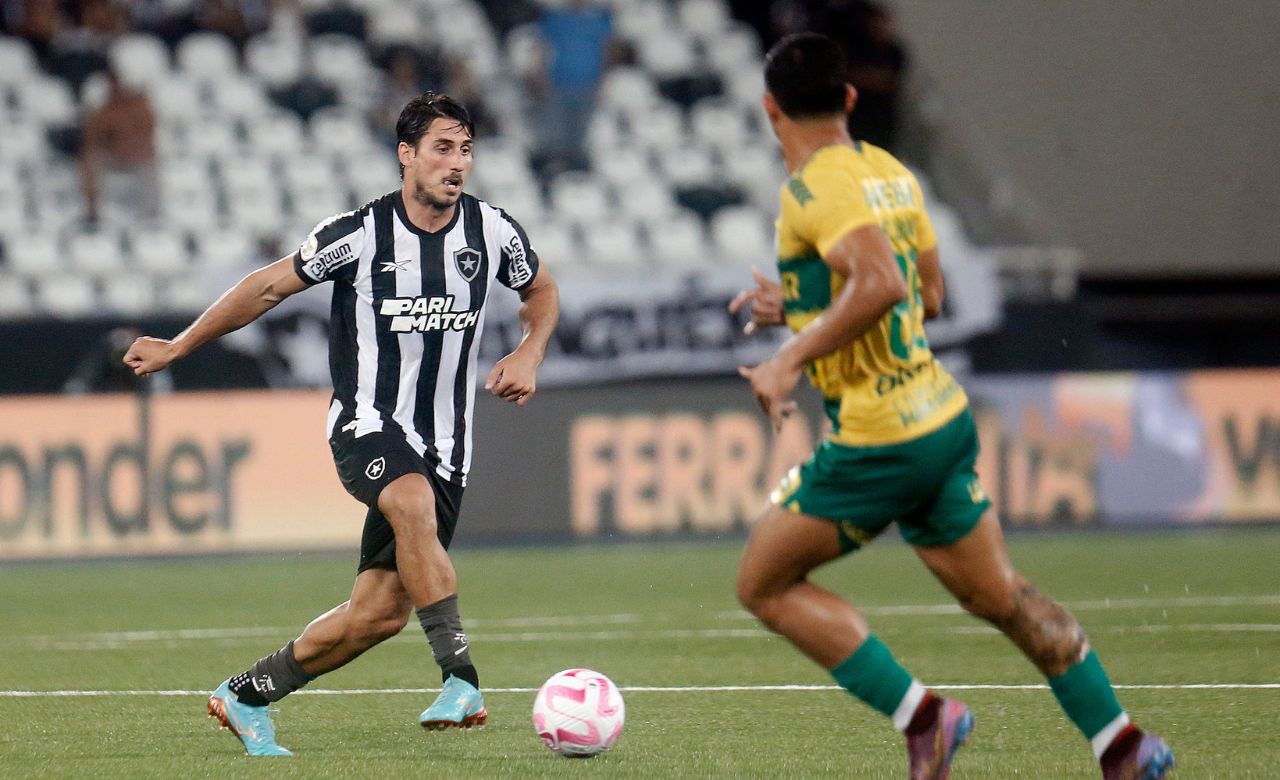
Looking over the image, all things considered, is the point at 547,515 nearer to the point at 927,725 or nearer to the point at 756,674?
the point at 756,674

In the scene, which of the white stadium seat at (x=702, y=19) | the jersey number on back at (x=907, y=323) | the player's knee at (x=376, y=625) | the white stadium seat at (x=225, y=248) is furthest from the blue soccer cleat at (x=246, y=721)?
the white stadium seat at (x=702, y=19)

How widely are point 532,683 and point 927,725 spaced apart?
299 cm

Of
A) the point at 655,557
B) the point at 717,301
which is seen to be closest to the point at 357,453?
the point at 655,557

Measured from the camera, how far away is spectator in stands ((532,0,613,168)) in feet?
57.0

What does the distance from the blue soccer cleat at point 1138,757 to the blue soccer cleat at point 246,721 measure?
242 cm

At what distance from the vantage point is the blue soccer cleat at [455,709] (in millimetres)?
5562

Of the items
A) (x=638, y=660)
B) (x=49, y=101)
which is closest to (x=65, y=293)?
(x=49, y=101)

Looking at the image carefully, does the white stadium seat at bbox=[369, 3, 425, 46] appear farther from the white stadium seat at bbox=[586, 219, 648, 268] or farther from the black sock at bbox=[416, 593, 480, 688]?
the black sock at bbox=[416, 593, 480, 688]

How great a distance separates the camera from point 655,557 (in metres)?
13.0

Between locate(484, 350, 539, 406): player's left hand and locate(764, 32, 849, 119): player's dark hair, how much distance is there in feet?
5.28

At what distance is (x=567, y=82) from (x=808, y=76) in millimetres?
13178

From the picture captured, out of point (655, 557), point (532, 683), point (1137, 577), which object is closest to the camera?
point (532, 683)

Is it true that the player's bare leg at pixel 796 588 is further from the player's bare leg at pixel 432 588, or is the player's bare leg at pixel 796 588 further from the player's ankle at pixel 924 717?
the player's bare leg at pixel 432 588

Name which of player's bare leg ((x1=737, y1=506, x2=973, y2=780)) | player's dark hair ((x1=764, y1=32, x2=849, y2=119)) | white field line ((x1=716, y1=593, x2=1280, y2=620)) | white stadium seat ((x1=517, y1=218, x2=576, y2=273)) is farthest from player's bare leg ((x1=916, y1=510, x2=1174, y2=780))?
white stadium seat ((x1=517, y1=218, x2=576, y2=273))
